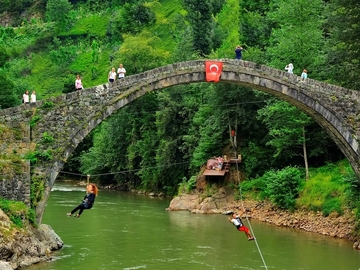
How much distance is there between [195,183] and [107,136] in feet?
56.7

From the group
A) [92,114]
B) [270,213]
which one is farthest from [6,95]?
[92,114]

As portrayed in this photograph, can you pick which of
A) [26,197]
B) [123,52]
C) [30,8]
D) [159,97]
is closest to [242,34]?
[159,97]

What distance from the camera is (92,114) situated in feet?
79.8

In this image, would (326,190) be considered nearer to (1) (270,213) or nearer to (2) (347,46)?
(1) (270,213)

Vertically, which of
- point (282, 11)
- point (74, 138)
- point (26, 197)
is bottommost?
point (26, 197)

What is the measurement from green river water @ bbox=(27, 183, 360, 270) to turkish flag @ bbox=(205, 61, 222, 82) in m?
6.68

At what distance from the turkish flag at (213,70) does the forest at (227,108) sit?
7.00 metres

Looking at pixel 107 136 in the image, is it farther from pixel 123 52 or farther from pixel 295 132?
pixel 295 132

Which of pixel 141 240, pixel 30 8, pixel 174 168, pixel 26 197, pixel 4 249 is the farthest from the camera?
pixel 30 8

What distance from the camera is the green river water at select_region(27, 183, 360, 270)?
893 inches

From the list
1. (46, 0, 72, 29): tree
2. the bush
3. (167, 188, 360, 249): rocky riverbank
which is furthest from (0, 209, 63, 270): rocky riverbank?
(46, 0, 72, 29): tree

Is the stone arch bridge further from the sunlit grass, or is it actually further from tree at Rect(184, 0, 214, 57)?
tree at Rect(184, 0, 214, 57)

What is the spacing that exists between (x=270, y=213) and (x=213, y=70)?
36.1ft

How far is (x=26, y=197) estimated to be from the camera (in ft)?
75.2
